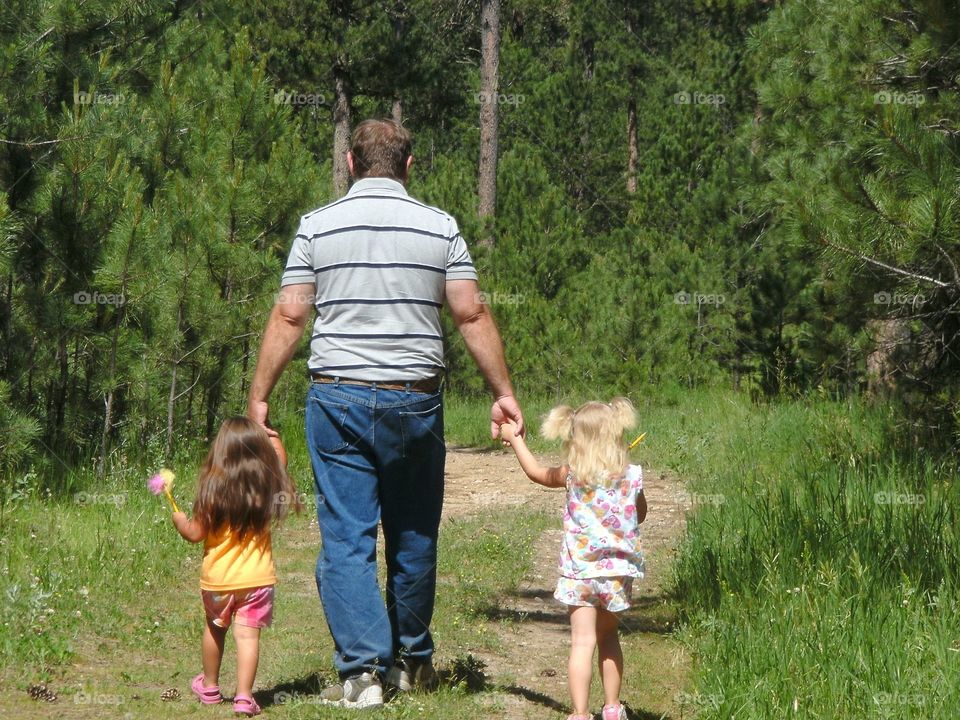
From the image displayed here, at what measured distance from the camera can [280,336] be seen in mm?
4059

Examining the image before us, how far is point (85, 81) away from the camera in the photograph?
8.48 meters

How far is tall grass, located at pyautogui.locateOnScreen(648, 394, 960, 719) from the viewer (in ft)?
12.6

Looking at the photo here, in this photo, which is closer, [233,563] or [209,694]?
[233,563]

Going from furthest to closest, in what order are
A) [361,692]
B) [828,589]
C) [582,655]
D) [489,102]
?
1. [489,102]
2. [828,589]
3. [361,692]
4. [582,655]

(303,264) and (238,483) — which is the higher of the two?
(303,264)

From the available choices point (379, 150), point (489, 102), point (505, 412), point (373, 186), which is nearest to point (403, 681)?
point (505, 412)

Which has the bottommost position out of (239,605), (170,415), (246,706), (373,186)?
(246,706)

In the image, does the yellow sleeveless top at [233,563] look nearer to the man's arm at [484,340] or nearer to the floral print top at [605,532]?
the man's arm at [484,340]

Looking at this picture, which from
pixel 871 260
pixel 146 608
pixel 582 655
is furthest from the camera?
pixel 871 260

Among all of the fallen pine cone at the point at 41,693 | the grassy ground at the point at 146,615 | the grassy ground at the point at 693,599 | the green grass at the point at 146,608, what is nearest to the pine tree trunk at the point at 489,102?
the grassy ground at the point at 693,599

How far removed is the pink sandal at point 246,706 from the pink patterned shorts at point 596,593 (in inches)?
43.5

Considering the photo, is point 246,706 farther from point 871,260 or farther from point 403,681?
point 871,260

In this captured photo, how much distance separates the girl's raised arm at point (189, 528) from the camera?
156 inches

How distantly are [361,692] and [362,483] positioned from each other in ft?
2.30
